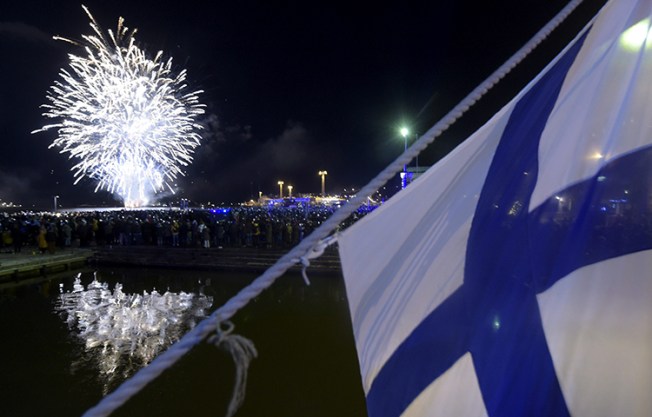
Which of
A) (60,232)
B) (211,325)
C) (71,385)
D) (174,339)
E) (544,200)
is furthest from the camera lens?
(60,232)

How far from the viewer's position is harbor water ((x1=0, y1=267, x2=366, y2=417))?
5570 mm

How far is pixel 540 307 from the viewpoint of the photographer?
124cm

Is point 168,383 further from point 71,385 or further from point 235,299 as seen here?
point 235,299

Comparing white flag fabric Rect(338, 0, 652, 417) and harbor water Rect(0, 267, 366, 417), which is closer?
white flag fabric Rect(338, 0, 652, 417)

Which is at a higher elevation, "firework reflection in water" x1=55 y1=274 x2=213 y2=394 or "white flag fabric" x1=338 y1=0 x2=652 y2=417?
"white flag fabric" x1=338 y1=0 x2=652 y2=417

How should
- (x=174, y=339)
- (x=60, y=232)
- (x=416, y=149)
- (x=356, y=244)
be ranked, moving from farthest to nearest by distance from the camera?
(x=60, y=232)
(x=174, y=339)
(x=356, y=244)
(x=416, y=149)

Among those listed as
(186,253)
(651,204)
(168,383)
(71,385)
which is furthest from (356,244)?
(186,253)

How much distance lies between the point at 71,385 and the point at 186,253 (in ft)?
35.6

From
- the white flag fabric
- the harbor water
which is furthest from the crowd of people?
the white flag fabric

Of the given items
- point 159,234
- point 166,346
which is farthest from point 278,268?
point 159,234

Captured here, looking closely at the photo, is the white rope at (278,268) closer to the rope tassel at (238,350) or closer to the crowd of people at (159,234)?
the rope tassel at (238,350)

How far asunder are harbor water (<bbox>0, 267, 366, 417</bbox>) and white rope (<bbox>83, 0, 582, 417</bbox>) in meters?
4.72

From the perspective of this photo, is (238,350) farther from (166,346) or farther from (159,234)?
(159,234)

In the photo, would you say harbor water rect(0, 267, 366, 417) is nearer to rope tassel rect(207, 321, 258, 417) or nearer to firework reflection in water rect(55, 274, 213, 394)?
firework reflection in water rect(55, 274, 213, 394)
